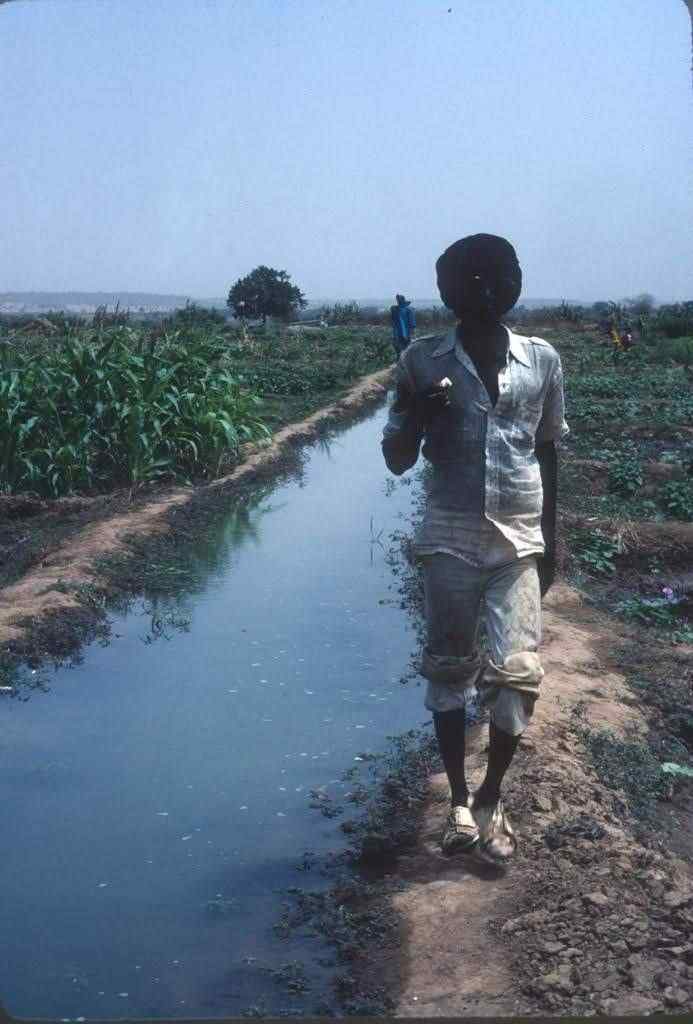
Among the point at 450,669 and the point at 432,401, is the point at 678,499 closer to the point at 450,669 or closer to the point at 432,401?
the point at 450,669

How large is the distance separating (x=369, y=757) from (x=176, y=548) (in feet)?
12.3

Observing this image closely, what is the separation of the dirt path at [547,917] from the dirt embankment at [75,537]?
259cm

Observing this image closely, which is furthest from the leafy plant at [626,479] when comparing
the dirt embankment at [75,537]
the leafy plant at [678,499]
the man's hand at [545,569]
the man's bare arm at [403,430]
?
the man's bare arm at [403,430]

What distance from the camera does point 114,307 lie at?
11.0 m

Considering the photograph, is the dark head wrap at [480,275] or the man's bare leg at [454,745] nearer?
the dark head wrap at [480,275]

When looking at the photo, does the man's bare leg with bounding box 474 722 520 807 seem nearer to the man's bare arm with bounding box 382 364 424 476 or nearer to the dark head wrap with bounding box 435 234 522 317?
the man's bare arm with bounding box 382 364 424 476

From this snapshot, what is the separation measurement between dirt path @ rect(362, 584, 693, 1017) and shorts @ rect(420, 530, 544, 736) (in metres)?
0.41

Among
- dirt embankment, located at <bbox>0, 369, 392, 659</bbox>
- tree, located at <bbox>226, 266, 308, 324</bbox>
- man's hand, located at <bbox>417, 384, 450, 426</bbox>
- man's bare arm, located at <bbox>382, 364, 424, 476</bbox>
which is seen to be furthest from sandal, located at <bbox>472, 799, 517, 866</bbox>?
tree, located at <bbox>226, 266, 308, 324</bbox>

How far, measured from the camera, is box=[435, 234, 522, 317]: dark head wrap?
302 cm

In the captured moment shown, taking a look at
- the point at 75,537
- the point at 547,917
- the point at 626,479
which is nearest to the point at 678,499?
the point at 626,479

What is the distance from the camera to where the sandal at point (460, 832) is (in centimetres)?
325

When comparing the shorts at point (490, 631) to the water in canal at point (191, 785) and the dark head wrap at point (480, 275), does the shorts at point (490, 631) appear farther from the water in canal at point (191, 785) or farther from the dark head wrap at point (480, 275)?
the water in canal at point (191, 785)

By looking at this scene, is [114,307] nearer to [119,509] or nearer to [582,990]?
[119,509]

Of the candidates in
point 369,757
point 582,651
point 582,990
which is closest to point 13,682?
point 369,757
